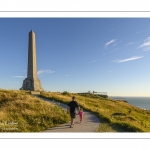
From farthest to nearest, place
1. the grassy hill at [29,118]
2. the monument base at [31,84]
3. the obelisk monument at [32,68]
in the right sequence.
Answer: the obelisk monument at [32,68] < the monument base at [31,84] < the grassy hill at [29,118]

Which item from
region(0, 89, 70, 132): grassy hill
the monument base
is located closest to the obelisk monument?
the monument base

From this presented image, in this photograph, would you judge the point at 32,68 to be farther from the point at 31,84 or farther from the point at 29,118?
the point at 29,118

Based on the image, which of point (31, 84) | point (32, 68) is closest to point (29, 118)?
point (31, 84)

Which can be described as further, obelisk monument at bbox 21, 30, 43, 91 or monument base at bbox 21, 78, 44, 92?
obelisk monument at bbox 21, 30, 43, 91

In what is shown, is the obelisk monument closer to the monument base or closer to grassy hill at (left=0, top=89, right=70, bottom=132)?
the monument base

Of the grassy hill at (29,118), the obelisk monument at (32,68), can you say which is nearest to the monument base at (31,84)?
the obelisk monument at (32,68)

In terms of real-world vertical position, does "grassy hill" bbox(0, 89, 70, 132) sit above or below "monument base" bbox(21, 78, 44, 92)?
below

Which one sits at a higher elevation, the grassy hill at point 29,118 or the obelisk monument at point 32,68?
the obelisk monument at point 32,68

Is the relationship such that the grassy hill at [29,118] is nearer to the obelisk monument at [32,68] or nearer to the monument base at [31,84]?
the monument base at [31,84]

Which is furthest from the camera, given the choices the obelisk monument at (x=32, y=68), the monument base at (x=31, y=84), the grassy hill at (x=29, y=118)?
the obelisk monument at (x=32, y=68)

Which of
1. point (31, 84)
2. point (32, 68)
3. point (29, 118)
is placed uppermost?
point (32, 68)

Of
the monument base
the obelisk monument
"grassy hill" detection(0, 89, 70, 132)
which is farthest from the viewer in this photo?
the obelisk monument

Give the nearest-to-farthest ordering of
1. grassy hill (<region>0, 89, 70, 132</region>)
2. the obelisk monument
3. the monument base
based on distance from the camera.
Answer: grassy hill (<region>0, 89, 70, 132</region>), the monument base, the obelisk monument

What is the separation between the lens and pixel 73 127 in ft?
39.7
